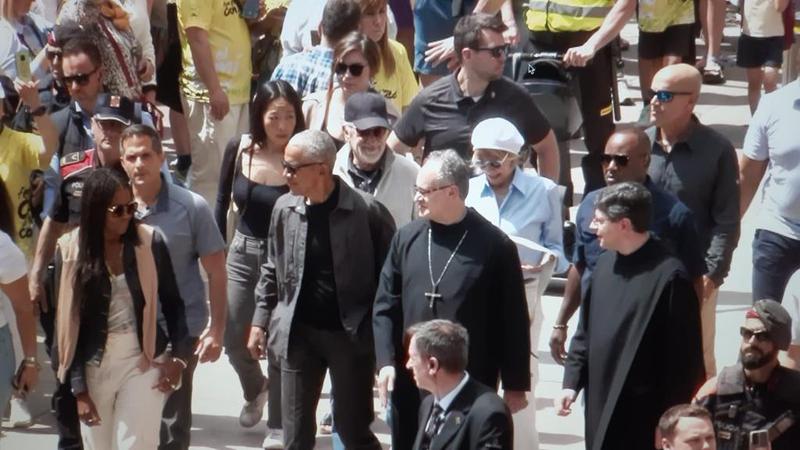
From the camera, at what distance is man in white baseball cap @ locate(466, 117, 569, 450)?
8.50m

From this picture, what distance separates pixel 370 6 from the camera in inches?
406

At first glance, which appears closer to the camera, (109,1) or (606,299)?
(606,299)

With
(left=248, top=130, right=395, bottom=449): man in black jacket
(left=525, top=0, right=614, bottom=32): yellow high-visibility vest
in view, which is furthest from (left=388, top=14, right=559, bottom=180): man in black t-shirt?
(left=525, top=0, right=614, bottom=32): yellow high-visibility vest

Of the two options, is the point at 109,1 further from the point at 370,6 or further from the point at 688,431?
the point at 688,431

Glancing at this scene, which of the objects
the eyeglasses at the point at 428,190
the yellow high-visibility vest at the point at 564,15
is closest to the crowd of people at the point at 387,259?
the eyeglasses at the point at 428,190

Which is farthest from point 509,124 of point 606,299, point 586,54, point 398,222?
point 586,54

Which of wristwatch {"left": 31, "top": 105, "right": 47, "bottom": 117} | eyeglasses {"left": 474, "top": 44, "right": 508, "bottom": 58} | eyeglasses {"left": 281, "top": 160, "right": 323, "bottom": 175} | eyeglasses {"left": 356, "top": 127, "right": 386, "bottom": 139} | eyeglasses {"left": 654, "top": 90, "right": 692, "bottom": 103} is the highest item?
eyeglasses {"left": 474, "top": 44, "right": 508, "bottom": 58}

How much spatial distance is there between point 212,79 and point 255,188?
7.80 ft

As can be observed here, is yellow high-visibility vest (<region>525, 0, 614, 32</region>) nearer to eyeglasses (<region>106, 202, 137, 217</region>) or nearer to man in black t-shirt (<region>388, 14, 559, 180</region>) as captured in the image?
man in black t-shirt (<region>388, 14, 559, 180</region>)

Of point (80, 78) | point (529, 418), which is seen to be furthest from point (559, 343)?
point (80, 78)

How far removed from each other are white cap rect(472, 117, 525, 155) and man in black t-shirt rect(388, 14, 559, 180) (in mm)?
690

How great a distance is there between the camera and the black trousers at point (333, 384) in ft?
27.2

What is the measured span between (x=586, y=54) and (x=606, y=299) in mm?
3331

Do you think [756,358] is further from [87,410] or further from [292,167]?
[87,410]
